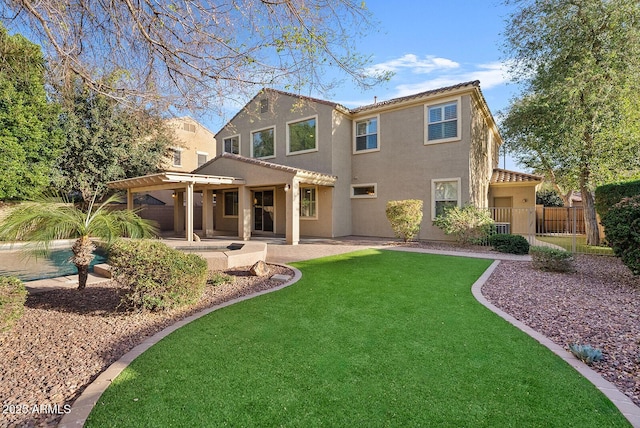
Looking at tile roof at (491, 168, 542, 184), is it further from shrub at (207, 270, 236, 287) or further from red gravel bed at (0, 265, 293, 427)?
red gravel bed at (0, 265, 293, 427)

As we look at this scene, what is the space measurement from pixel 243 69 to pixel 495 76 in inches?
530

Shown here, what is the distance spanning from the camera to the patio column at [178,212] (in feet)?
66.7

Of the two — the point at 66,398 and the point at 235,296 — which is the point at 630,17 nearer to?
the point at 235,296

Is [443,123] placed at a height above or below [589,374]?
above

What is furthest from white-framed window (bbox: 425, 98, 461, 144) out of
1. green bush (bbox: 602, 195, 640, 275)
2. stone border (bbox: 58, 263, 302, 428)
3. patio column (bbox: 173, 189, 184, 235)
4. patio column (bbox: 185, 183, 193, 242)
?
patio column (bbox: 173, 189, 184, 235)

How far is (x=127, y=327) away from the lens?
15.3 feet

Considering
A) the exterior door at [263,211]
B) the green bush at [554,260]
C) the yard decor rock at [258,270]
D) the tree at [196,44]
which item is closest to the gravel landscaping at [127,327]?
the yard decor rock at [258,270]

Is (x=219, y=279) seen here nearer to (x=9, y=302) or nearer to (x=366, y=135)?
(x=9, y=302)

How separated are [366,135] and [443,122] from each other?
13.1 ft

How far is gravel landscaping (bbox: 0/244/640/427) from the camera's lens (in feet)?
10.4

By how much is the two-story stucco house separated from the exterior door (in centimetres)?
6

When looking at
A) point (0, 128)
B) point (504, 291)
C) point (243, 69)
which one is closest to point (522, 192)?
point (504, 291)

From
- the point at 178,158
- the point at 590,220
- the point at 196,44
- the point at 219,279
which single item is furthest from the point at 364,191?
the point at 178,158

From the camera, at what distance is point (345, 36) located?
18.7 ft
